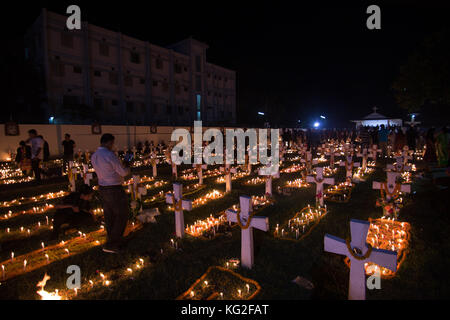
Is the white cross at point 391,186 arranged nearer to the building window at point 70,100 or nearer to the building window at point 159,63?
the building window at point 70,100

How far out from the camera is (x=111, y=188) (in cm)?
485

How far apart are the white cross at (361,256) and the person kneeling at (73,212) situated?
551cm

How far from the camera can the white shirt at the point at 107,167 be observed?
471 cm

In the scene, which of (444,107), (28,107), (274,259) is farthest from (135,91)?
(444,107)

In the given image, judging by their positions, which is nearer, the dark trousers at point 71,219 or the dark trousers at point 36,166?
the dark trousers at point 71,219

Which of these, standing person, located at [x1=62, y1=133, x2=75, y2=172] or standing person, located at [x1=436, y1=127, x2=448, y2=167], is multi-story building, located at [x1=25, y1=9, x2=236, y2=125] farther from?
standing person, located at [x1=436, y1=127, x2=448, y2=167]

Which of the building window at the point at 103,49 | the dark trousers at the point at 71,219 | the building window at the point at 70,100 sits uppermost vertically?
the building window at the point at 103,49

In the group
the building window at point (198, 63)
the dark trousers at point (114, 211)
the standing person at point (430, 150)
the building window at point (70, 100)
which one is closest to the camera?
the dark trousers at point (114, 211)

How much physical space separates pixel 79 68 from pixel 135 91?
7.52 meters

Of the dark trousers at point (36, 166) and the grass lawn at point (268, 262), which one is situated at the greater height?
the dark trousers at point (36, 166)

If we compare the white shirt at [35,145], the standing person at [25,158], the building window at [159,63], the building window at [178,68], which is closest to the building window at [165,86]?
the building window at [159,63]

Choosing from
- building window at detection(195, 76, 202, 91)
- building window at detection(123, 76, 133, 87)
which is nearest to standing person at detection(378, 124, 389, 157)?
building window at detection(123, 76, 133, 87)
